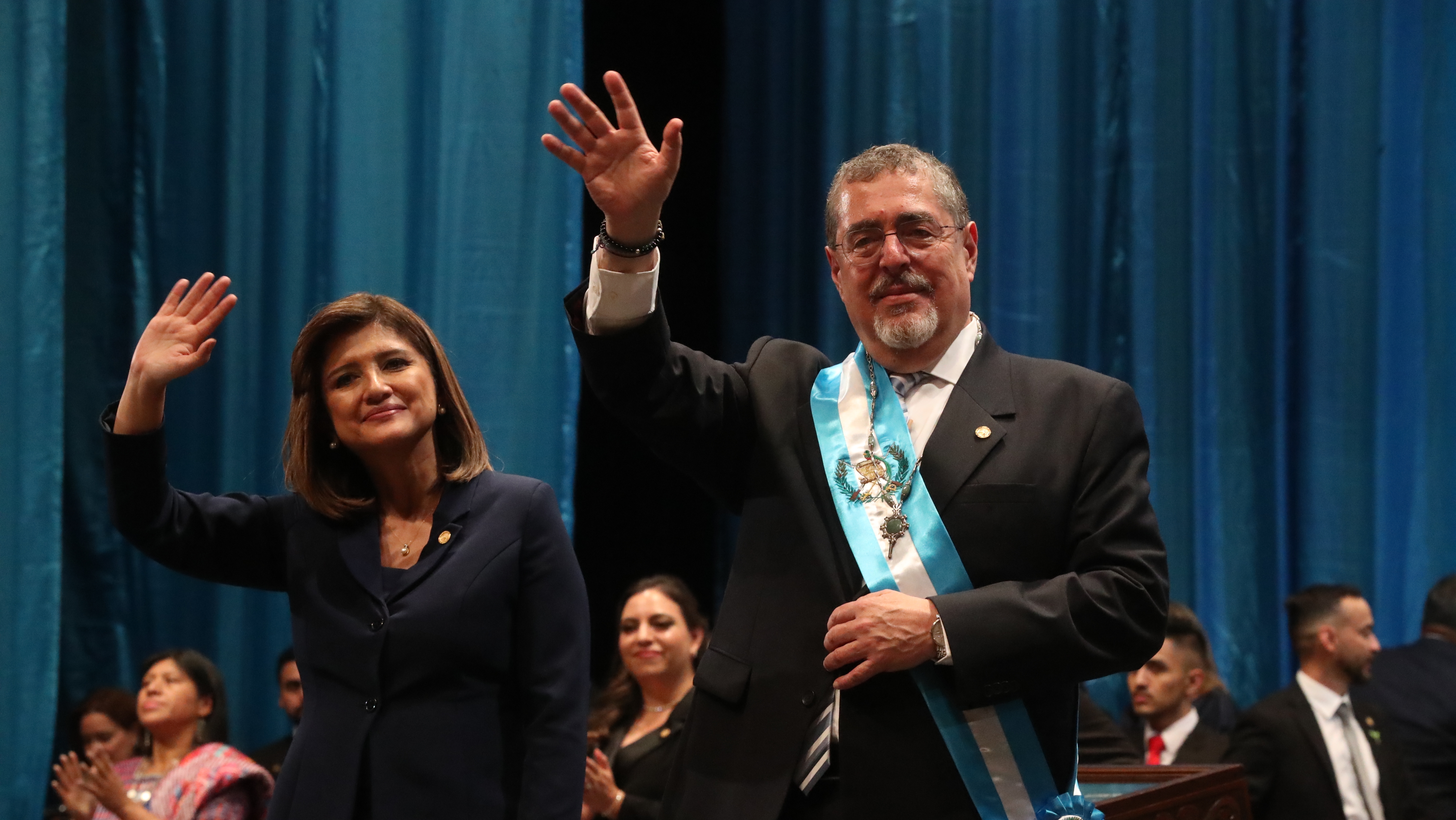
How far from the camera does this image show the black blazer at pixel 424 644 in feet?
6.67

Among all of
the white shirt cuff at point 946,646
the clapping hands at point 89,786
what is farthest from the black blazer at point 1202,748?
A: the white shirt cuff at point 946,646

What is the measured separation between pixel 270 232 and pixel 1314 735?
3454 millimetres

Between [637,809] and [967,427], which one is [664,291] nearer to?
[637,809]

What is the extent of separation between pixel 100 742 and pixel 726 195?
275 cm

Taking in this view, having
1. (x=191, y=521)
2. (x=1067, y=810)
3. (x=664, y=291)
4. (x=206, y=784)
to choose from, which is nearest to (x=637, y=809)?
Result: (x=206, y=784)

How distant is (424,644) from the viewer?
2.06 m

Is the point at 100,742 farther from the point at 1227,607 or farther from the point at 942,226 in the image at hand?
the point at 1227,607

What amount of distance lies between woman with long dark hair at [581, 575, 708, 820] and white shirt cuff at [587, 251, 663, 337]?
2304 millimetres

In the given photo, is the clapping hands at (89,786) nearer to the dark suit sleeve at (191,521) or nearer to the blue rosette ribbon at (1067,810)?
the dark suit sleeve at (191,521)

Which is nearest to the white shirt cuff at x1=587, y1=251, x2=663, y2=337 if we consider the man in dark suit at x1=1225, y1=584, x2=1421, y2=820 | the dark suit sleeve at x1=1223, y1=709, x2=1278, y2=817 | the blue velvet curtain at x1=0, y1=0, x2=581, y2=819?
the blue velvet curtain at x1=0, y1=0, x2=581, y2=819

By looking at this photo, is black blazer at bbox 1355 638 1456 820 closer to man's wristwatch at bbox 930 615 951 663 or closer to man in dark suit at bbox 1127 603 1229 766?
man in dark suit at bbox 1127 603 1229 766

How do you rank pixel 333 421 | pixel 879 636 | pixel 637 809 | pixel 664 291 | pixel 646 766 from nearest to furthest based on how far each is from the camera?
1. pixel 879 636
2. pixel 333 421
3. pixel 637 809
4. pixel 646 766
5. pixel 664 291

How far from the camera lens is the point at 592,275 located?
1895 millimetres

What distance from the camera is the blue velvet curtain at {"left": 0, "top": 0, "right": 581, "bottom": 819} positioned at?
4.64 meters
